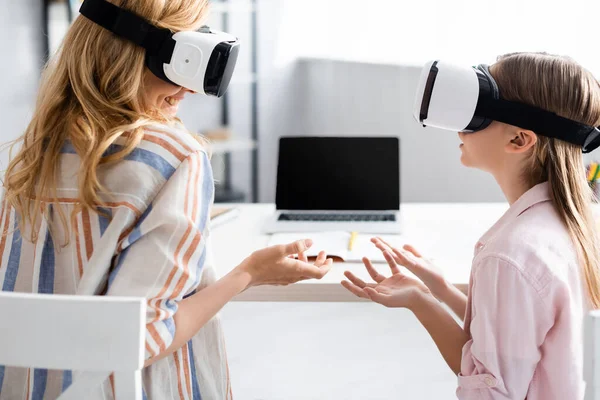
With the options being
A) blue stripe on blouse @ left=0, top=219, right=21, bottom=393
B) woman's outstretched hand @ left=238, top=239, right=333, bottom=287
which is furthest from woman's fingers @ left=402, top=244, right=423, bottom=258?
blue stripe on blouse @ left=0, top=219, right=21, bottom=393

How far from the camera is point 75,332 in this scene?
795 millimetres

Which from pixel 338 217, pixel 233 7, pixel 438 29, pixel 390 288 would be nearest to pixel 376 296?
pixel 390 288

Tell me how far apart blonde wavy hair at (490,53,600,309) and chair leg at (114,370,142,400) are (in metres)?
0.67

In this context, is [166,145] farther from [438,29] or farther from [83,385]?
[438,29]

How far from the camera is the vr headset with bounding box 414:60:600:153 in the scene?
112 centimetres

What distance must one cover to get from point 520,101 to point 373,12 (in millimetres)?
2680

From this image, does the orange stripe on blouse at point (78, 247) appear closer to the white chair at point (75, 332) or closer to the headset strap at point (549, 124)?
the white chair at point (75, 332)

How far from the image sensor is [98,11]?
105 cm

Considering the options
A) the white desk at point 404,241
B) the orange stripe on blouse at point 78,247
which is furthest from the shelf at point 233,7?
the orange stripe on blouse at point 78,247

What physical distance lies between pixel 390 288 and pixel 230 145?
2651mm

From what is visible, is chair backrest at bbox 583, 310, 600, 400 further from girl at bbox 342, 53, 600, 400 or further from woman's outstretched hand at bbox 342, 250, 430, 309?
woman's outstretched hand at bbox 342, 250, 430, 309

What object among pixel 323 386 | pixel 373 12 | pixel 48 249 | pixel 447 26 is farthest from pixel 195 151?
pixel 373 12

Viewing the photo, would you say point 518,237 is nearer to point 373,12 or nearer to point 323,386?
point 323,386

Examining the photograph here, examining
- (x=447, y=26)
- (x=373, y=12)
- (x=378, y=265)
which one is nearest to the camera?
(x=378, y=265)
